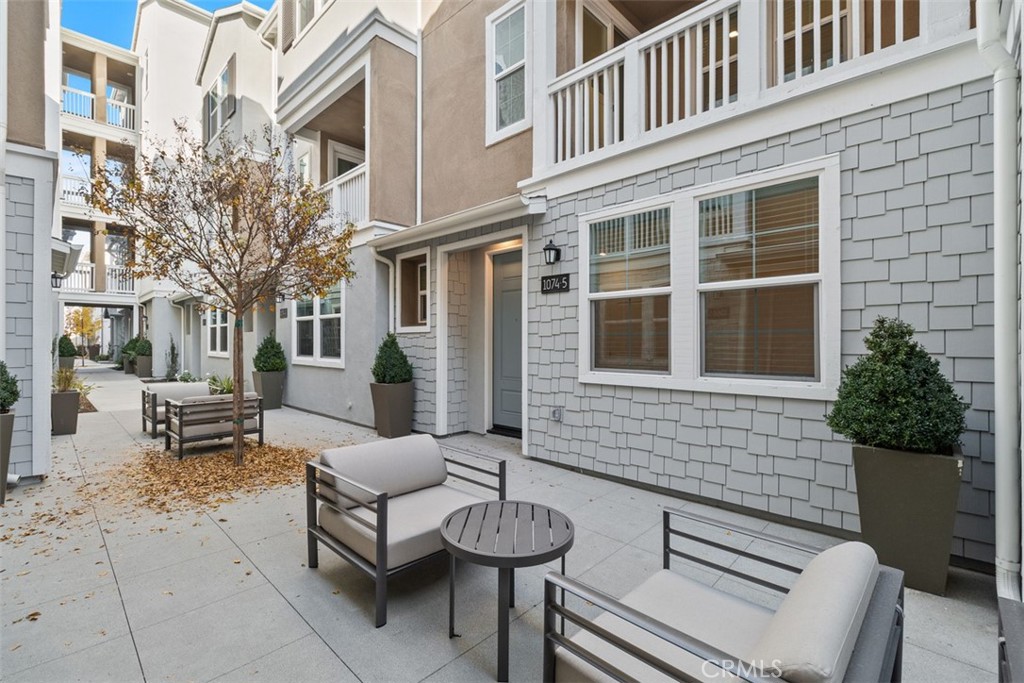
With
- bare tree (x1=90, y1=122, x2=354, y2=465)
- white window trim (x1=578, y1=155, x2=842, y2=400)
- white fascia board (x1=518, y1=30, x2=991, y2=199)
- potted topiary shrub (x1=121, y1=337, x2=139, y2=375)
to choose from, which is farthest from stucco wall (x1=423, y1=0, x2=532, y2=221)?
potted topiary shrub (x1=121, y1=337, x2=139, y2=375)

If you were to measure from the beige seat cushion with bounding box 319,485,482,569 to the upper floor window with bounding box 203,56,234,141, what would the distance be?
13.1 meters

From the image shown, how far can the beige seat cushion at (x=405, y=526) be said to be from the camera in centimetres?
263

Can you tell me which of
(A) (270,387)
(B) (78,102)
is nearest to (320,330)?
(A) (270,387)

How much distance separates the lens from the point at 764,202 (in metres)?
4.08

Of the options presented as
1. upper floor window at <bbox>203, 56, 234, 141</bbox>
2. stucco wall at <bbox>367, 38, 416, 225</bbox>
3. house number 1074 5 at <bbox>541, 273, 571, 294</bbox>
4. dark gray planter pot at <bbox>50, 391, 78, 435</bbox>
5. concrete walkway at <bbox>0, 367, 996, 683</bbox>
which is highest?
upper floor window at <bbox>203, 56, 234, 141</bbox>

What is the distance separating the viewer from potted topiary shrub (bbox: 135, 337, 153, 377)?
17.1m

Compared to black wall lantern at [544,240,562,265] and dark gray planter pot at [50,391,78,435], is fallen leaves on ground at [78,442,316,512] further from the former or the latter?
black wall lantern at [544,240,562,265]

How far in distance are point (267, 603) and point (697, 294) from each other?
4.17m

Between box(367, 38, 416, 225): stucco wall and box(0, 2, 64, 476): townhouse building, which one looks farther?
box(367, 38, 416, 225): stucco wall

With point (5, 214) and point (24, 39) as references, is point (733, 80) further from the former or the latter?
point (5, 214)

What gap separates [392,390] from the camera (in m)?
7.09

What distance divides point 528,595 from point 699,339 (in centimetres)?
284

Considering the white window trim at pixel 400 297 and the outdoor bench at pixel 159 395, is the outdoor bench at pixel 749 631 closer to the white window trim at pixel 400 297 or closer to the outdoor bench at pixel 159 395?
the white window trim at pixel 400 297

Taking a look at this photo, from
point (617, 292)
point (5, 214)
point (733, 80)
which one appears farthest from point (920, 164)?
point (5, 214)
